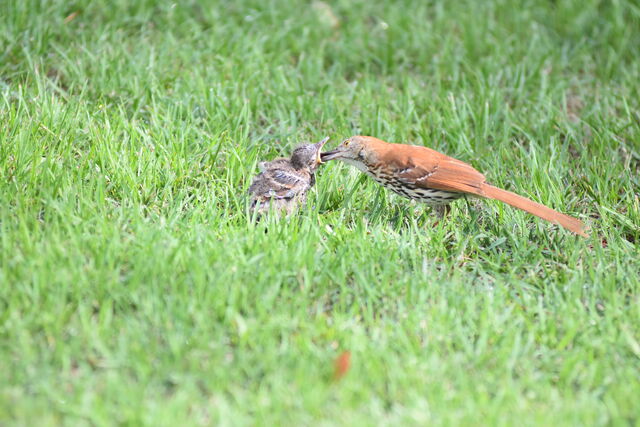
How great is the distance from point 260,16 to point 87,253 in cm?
411

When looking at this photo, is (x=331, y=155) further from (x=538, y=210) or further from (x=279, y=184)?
(x=538, y=210)

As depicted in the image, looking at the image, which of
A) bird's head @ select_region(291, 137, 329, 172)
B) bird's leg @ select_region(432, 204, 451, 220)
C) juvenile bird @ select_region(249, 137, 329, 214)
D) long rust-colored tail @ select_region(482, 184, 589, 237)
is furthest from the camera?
Answer: bird's leg @ select_region(432, 204, 451, 220)

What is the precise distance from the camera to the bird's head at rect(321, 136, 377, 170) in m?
5.29

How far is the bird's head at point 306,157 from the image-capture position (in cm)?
512

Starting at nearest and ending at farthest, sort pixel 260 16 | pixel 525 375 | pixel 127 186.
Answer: pixel 525 375 → pixel 127 186 → pixel 260 16

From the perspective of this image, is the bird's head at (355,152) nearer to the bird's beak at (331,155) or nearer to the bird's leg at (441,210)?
the bird's beak at (331,155)

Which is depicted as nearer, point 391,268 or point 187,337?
point 187,337

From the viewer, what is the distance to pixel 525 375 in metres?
3.61

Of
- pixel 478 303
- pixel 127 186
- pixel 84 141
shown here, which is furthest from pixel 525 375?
pixel 84 141

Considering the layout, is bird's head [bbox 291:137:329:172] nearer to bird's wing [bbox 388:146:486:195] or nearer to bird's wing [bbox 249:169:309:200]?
bird's wing [bbox 249:169:309:200]

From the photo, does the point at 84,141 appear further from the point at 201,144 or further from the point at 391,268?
the point at 391,268

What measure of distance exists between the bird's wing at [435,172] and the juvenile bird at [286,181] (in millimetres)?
525

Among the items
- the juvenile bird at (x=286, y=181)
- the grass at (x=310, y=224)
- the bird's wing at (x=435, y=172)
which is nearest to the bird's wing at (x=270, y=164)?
the juvenile bird at (x=286, y=181)

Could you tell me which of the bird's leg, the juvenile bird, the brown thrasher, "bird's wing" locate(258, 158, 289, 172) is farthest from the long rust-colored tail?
"bird's wing" locate(258, 158, 289, 172)
